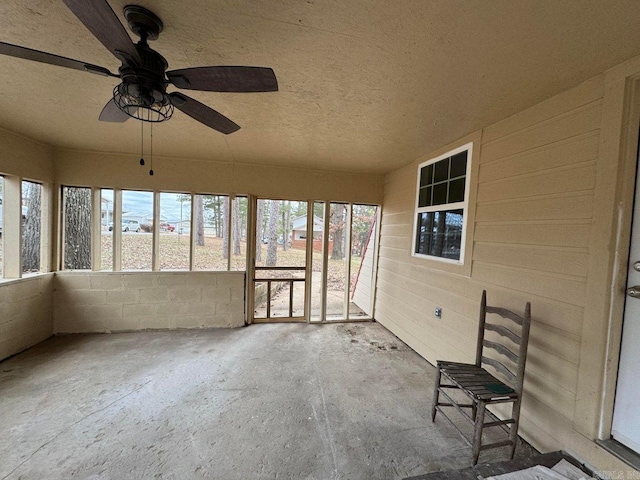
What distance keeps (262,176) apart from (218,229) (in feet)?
3.56

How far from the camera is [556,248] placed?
180cm

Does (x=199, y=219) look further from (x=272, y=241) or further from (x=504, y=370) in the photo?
(x=504, y=370)

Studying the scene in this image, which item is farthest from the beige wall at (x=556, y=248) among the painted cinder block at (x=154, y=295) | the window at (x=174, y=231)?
the painted cinder block at (x=154, y=295)

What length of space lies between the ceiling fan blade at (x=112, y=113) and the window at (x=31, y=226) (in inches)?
98.9

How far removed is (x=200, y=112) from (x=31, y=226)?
131 inches

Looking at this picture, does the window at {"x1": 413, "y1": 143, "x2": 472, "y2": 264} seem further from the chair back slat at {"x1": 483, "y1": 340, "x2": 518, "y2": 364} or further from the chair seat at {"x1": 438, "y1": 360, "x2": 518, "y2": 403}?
the chair seat at {"x1": 438, "y1": 360, "x2": 518, "y2": 403}

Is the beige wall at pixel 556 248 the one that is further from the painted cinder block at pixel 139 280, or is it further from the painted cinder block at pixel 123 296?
the painted cinder block at pixel 123 296

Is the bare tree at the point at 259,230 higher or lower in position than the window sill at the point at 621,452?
higher

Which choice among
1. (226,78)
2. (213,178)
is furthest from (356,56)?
(213,178)

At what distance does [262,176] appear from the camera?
13.4ft

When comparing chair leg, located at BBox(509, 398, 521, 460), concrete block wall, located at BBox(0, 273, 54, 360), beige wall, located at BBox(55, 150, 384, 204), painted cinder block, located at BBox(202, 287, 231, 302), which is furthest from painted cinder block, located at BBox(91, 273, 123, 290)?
chair leg, located at BBox(509, 398, 521, 460)

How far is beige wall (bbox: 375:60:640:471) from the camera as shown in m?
1.55

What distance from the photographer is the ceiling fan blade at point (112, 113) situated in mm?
1629

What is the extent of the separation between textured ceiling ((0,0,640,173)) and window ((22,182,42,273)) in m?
0.97
